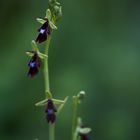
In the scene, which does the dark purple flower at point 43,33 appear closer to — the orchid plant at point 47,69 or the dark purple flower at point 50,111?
the orchid plant at point 47,69

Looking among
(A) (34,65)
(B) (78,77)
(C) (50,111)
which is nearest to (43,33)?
(A) (34,65)

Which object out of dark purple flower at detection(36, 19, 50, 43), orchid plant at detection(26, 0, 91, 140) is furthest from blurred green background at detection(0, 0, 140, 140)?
dark purple flower at detection(36, 19, 50, 43)

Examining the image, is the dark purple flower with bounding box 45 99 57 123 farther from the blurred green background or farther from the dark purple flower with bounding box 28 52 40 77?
the blurred green background

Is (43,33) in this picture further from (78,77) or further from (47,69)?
(78,77)

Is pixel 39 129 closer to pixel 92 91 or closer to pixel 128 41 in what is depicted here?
pixel 92 91

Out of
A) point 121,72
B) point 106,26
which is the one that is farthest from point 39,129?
point 106,26
